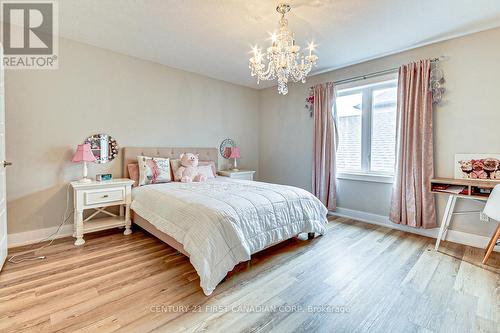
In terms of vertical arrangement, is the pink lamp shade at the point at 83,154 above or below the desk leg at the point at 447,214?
above

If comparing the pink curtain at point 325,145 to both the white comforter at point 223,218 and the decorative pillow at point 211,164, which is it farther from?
the decorative pillow at point 211,164

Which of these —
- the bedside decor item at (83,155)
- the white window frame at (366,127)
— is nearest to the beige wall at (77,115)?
the bedside decor item at (83,155)

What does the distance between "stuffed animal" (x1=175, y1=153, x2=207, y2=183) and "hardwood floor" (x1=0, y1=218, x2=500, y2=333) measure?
44.3 inches

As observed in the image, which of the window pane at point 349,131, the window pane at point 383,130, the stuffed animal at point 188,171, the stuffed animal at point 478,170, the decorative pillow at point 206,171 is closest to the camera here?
the stuffed animal at point 478,170

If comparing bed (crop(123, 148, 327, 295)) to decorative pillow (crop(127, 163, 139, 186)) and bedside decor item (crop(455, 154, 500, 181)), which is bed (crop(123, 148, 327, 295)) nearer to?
decorative pillow (crop(127, 163, 139, 186))

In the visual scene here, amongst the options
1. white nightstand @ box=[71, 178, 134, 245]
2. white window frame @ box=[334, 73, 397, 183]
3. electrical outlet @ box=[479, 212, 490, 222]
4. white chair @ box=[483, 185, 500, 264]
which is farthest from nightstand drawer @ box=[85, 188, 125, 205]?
electrical outlet @ box=[479, 212, 490, 222]

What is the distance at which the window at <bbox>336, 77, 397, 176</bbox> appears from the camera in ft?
11.3

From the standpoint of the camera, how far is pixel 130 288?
1907 mm

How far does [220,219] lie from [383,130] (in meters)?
2.86

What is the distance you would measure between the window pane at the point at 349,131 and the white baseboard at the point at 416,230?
73cm

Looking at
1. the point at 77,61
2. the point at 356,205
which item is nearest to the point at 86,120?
the point at 77,61

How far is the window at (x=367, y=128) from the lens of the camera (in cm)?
344

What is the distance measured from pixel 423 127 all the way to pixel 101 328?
3792 millimetres

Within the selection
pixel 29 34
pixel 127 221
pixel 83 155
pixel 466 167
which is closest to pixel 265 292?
pixel 127 221
